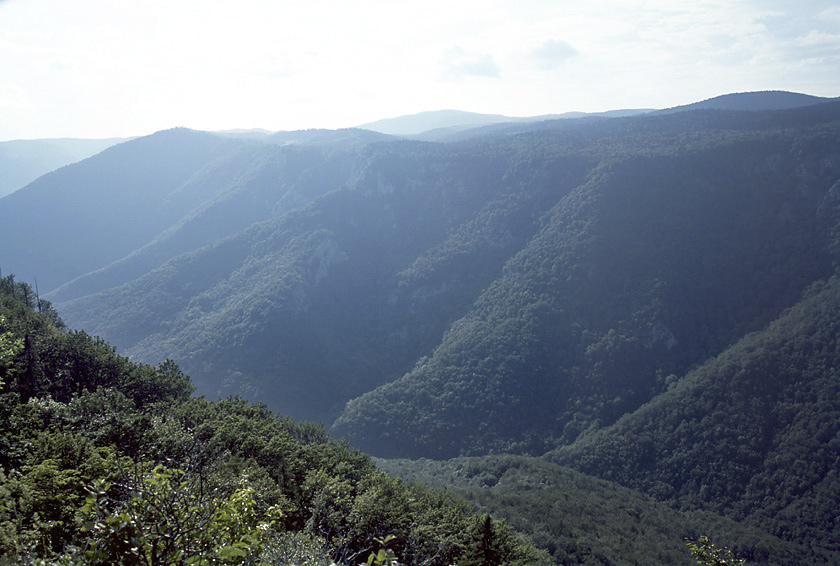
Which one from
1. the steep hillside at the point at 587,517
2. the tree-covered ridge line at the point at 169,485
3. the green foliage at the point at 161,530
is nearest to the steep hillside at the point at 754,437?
the steep hillside at the point at 587,517

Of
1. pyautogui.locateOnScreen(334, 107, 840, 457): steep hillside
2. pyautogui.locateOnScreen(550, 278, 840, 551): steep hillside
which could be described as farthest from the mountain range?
pyautogui.locateOnScreen(334, 107, 840, 457): steep hillside

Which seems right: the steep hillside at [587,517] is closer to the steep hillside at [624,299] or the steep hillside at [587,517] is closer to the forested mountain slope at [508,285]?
the steep hillside at [624,299]

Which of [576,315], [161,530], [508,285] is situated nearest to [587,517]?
[576,315]

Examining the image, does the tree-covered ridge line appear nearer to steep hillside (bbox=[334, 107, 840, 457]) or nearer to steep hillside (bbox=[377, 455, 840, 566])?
steep hillside (bbox=[377, 455, 840, 566])

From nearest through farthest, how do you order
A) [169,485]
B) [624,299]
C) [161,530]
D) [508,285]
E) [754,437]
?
1. [161,530]
2. [169,485]
3. [754,437]
4. [624,299]
5. [508,285]

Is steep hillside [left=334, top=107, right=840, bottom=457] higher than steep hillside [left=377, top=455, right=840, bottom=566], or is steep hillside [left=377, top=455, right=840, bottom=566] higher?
steep hillside [left=334, top=107, right=840, bottom=457]

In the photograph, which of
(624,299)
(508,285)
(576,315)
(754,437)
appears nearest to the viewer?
(754,437)

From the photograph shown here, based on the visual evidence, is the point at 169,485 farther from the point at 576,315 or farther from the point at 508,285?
the point at 508,285
